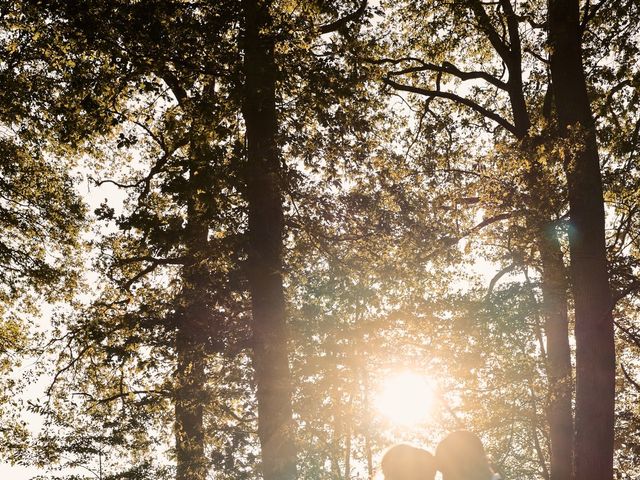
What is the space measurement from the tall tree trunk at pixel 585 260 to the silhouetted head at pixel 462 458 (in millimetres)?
8374

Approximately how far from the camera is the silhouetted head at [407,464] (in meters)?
1.86

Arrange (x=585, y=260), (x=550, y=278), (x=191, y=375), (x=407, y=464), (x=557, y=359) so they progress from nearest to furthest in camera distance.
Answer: (x=407, y=464) < (x=585, y=260) < (x=550, y=278) < (x=191, y=375) < (x=557, y=359)

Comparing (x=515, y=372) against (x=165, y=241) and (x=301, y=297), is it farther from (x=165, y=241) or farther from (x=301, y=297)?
(x=165, y=241)

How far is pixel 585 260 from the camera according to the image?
9.83m

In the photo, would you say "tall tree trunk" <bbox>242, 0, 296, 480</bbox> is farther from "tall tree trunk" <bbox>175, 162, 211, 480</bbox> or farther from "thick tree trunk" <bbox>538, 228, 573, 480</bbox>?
"thick tree trunk" <bbox>538, 228, 573, 480</bbox>

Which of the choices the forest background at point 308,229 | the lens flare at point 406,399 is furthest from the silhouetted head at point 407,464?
the lens flare at point 406,399

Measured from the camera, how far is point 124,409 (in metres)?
18.8

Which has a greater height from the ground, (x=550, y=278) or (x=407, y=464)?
(x=550, y=278)

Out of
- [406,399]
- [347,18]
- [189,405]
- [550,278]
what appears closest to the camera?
[347,18]

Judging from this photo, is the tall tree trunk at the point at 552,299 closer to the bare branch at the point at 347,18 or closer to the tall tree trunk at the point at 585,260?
the tall tree trunk at the point at 585,260

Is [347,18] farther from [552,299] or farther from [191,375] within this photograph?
[191,375]

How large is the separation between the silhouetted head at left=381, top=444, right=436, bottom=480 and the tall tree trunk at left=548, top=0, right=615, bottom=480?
334 inches

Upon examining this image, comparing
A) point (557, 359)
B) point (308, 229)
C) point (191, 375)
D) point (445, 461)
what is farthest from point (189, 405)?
point (445, 461)

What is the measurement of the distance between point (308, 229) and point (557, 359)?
8.92 m
